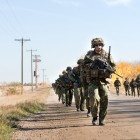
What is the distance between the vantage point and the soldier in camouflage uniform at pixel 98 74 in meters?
13.2

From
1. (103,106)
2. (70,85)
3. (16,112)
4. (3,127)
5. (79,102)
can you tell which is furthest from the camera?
(70,85)

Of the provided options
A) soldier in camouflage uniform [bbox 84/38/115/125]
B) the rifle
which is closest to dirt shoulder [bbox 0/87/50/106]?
soldier in camouflage uniform [bbox 84/38/115/125]

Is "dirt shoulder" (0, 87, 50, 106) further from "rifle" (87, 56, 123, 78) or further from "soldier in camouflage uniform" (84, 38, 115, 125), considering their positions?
"rifle" (87, 56, 123, 78)

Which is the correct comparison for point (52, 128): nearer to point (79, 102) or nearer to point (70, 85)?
point (79, 102)

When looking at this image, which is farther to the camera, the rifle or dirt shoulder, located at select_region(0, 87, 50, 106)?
dirt shoulder, located at select_region(0, 87, 50, 106)

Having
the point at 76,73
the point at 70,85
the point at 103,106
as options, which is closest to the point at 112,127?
the point at 103,106

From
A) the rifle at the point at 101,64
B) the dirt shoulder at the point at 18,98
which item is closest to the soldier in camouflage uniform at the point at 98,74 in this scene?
the rifle at the point at 101,64

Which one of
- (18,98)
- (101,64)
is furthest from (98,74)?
(18,98)

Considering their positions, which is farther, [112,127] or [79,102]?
[79,102]

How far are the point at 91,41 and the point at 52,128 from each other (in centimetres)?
233

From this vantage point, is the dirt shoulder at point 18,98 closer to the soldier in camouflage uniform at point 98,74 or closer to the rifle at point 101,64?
the soldier in camouflage uniform at point 98,74

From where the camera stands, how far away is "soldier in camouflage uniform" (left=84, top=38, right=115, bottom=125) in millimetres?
13250

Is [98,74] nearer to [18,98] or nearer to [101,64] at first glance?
[101,64]

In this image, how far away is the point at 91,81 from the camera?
1352 cm
